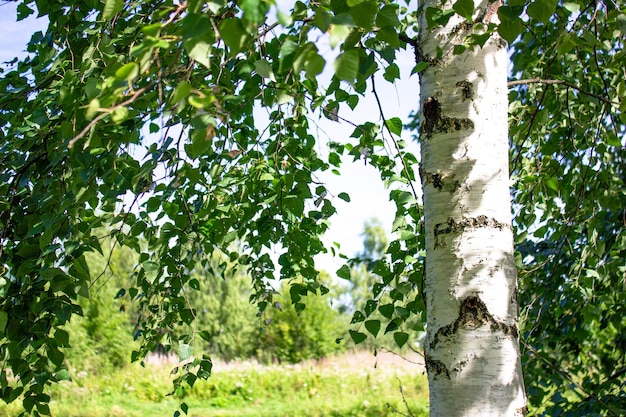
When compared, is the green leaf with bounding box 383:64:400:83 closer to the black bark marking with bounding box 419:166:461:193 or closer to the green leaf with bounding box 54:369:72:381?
the black bark marking with bounding box 419:166:461:193

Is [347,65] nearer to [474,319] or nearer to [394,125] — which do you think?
[474,319]

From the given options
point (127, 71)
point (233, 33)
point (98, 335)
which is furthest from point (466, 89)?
point (98, 335)

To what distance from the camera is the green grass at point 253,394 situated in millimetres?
8102

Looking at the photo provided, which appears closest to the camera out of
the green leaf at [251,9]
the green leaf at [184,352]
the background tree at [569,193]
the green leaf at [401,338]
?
the green leaf at [251,9]

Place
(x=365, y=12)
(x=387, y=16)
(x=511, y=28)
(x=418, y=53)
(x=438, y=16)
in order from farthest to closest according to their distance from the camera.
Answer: (x=418, y=53) < (x=438, y=16) < (x=511, y=28) < (x=387, y=16) < (x=365, y=12)

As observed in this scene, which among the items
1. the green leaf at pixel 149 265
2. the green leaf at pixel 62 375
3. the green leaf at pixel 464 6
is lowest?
the green leaf at pixel 62 375

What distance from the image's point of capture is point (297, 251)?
99.7 inches

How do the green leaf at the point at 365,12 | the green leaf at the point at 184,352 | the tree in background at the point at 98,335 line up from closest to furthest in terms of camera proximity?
the green leaf at the point at 365,12, the green leaf at the point at 184,352, the tree in background at the point at 98,335

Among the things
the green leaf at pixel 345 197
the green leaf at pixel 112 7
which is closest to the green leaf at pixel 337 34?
the green leaf at pixel 112 7

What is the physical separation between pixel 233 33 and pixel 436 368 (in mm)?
878

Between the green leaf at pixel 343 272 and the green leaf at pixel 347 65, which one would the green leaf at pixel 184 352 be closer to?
the green leaf at pixel 343 272

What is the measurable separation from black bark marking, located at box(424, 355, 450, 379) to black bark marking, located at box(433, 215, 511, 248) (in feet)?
0.86

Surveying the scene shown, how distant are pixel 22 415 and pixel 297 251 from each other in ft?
3.74

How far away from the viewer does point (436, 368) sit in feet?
4.53
